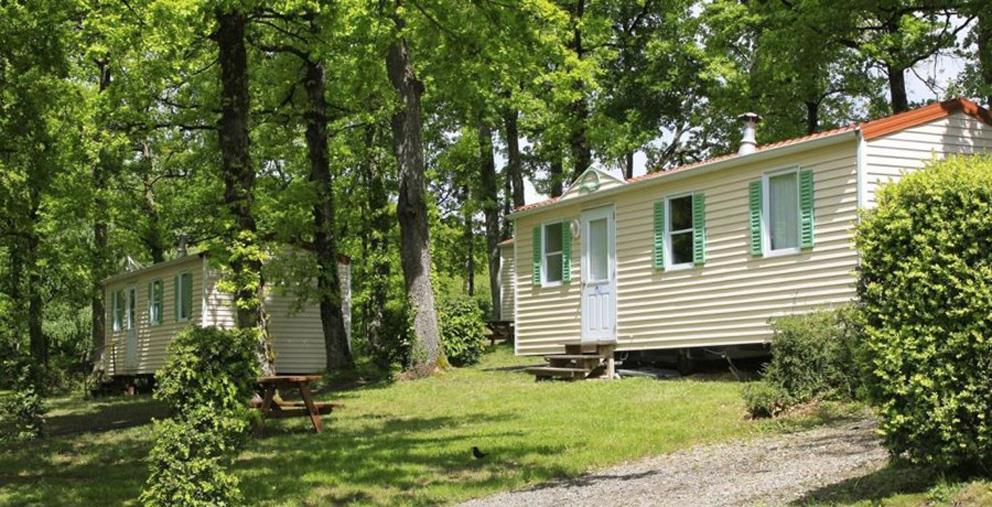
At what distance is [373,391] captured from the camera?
16812mm

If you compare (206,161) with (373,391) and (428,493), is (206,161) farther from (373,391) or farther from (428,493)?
Result: (428,493)

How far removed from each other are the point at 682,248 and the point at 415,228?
17.5 feet

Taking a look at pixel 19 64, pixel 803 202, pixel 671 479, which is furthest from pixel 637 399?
pixel 19 64

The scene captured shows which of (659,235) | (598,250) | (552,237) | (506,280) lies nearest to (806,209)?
(659,235)

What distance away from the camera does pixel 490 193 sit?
34344 mm

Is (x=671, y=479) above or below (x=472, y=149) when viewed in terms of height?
below

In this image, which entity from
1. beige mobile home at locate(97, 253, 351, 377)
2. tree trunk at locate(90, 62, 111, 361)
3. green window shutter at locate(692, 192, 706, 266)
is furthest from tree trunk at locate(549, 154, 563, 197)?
green window shutter at locate(692, 192, 706, 266)

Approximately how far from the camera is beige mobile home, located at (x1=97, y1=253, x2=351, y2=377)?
77.2 feet

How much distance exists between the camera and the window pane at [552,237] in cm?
1812

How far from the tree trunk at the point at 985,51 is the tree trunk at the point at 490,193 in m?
14.5

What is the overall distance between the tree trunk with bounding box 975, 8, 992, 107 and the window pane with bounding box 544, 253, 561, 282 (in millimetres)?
8709

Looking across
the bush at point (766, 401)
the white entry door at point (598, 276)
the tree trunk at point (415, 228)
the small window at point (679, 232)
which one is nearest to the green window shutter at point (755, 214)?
the small window at point (679, 232)

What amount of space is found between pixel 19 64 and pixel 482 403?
7.34 m

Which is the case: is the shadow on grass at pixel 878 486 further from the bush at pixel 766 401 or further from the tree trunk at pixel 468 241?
the tree trunk at pixel 468 241
